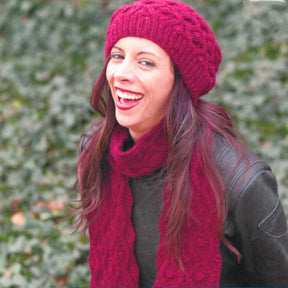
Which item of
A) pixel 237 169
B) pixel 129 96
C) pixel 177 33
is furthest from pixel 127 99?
pixel 237 169

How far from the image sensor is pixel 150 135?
67.0 inches

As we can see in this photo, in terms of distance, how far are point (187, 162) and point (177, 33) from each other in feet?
1.83

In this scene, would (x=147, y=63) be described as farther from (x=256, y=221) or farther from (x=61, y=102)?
(x=61, y=102)

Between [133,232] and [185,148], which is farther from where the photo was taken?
[133,232]

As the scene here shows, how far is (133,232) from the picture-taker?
6.14 feet

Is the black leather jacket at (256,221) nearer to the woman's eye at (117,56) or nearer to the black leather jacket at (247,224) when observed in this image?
the black leather jacket at (247,224)

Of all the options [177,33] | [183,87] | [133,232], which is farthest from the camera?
[133,232]

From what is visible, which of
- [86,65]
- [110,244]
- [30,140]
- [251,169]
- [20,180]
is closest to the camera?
[251,169]

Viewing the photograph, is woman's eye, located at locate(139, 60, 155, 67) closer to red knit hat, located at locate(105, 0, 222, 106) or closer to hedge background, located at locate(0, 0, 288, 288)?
red knit hat, located at locate(105, 0, 222, 106)

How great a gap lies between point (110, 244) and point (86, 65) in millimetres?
3297

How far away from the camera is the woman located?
62.8 inches

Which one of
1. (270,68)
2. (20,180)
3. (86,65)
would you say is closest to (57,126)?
(20,180)

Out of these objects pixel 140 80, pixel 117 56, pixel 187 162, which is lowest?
pixel 187 162

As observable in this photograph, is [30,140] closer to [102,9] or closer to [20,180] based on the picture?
[20,180]
